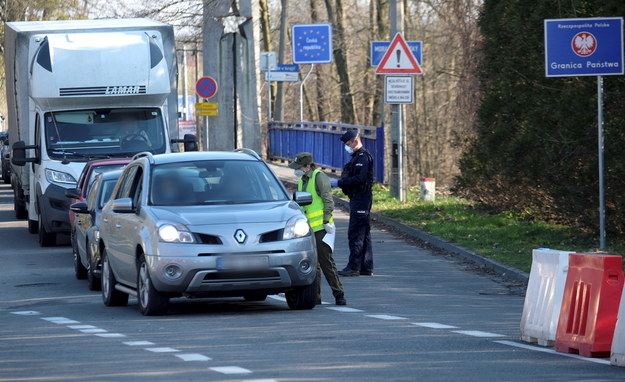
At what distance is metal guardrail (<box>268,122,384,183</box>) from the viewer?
3234 centimetres

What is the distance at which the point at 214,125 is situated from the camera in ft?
126

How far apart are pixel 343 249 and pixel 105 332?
9433mm

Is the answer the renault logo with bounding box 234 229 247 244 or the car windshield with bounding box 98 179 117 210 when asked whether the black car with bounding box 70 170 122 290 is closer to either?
the car windshield with bounding box 98 179 117 210

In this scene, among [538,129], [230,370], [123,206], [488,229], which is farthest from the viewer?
[488,229]

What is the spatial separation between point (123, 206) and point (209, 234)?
132 cm

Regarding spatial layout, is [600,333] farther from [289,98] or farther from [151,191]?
[289,98]

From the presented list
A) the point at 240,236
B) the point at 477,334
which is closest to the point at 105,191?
the point at 240,236

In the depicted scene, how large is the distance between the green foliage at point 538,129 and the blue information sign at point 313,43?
677 inches

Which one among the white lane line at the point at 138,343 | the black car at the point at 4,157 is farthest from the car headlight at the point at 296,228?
the black car at the point at 4,157

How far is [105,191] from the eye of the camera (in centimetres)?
1798

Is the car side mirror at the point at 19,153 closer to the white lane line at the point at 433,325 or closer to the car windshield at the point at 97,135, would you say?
the car windshield at the point at 97,135

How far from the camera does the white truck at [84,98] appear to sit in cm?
2259

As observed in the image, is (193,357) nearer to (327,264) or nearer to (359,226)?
(327,264)

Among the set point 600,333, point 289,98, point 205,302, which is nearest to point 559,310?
point 600,333
